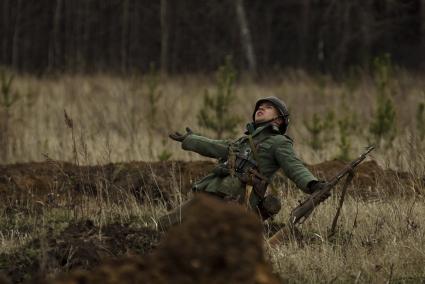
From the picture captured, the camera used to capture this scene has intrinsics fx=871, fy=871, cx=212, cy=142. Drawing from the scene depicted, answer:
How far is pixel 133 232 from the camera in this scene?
5.72 meters

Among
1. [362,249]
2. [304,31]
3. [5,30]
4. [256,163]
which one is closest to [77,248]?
[256,163]

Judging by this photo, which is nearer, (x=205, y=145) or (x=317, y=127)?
(x=205, y=145)

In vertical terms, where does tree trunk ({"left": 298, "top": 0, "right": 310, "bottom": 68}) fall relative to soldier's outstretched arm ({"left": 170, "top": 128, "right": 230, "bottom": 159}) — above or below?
above

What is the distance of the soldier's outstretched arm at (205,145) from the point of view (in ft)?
20.6

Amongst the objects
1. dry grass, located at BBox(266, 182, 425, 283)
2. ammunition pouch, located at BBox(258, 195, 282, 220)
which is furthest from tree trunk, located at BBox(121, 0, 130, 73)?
ammunition pouch, located at BBox(258, 195, 282, 220)

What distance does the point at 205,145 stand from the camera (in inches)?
249

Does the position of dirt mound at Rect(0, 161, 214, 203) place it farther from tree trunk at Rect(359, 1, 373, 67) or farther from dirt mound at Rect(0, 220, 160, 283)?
tree trunk at Rect(359, 1, 373, 67)

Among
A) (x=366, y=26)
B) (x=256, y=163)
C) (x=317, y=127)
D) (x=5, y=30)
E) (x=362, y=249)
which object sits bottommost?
(x=362, y=249)

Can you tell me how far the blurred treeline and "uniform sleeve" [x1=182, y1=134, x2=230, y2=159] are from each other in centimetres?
2165

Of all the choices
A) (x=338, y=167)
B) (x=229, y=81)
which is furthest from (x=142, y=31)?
(x=338, y=167)

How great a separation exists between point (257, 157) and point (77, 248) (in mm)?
1559

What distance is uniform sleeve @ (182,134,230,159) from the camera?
6.28 metres

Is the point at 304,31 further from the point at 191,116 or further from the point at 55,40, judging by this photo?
the point at 191,116

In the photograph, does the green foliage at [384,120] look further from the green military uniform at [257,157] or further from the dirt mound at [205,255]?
the dirt mound at [205,255]
